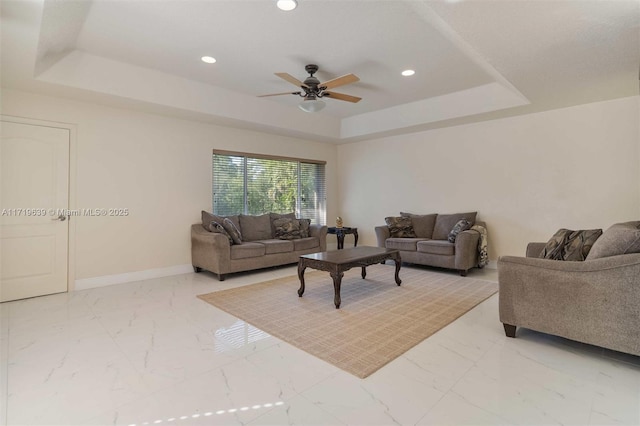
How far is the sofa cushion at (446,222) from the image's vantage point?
5.15m

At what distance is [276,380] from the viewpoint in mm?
1982

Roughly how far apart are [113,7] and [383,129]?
4355mm

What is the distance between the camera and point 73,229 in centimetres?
407

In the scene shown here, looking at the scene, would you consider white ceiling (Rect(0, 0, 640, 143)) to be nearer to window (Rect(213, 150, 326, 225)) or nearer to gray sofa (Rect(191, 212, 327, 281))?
window (Rect(213, 150, 326, 225))

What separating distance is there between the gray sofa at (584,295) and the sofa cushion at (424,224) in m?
3.02

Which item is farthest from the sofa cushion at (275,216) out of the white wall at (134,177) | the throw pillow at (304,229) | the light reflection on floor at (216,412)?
the light reflection on floor at (216,412)

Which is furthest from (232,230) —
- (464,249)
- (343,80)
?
(464,249)

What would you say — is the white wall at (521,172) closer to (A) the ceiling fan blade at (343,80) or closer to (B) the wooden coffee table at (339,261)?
(B) the wooden coffee table at (339,261)

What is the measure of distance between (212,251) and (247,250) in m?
0.49

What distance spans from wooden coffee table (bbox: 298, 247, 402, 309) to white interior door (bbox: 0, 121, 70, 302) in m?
3.12

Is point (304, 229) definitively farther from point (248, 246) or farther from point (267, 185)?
point (248, 246)

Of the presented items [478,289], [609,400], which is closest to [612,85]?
[478,289]

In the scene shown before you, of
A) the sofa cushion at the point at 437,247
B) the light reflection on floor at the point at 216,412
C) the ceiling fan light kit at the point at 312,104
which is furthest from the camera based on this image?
the sofa cushion at the point at 437,247

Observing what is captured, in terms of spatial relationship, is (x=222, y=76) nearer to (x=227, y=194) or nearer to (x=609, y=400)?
(x=227, y=194)
